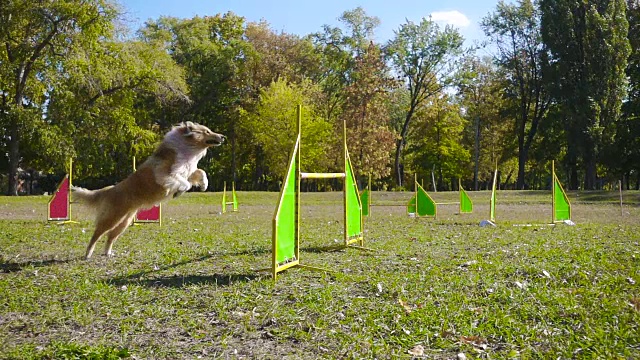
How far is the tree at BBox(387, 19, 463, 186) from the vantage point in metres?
54.6

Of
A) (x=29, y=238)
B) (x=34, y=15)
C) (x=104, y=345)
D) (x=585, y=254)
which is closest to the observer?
(x=104, y=345)

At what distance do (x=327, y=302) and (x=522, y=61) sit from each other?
175 feet

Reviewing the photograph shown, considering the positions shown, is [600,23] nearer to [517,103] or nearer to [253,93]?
[517,103]

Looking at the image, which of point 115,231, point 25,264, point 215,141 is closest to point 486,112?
point 215,141

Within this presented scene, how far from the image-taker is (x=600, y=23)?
138ft

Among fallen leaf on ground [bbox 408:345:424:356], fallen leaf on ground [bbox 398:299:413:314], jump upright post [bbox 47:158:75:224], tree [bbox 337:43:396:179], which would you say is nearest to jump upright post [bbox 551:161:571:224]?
fallen leaf on ground [bbox 398:299:413:314]

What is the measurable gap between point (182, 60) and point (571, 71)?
3478 cm

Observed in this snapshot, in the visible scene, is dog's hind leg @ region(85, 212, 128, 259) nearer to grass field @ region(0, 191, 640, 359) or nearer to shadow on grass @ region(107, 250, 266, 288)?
grass field @ region(0, 191, 640, 359)

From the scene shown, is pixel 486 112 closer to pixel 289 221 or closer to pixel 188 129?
pixel 188 129

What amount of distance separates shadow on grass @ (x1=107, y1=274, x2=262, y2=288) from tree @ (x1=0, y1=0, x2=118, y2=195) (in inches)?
1142

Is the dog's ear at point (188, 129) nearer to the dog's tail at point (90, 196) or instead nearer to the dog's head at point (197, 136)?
the dog's head at point (197, 136)

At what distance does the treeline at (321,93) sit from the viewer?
33.3 metres

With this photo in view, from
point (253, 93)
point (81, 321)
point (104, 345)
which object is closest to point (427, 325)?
point (104, 345)

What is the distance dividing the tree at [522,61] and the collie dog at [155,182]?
4678cm
